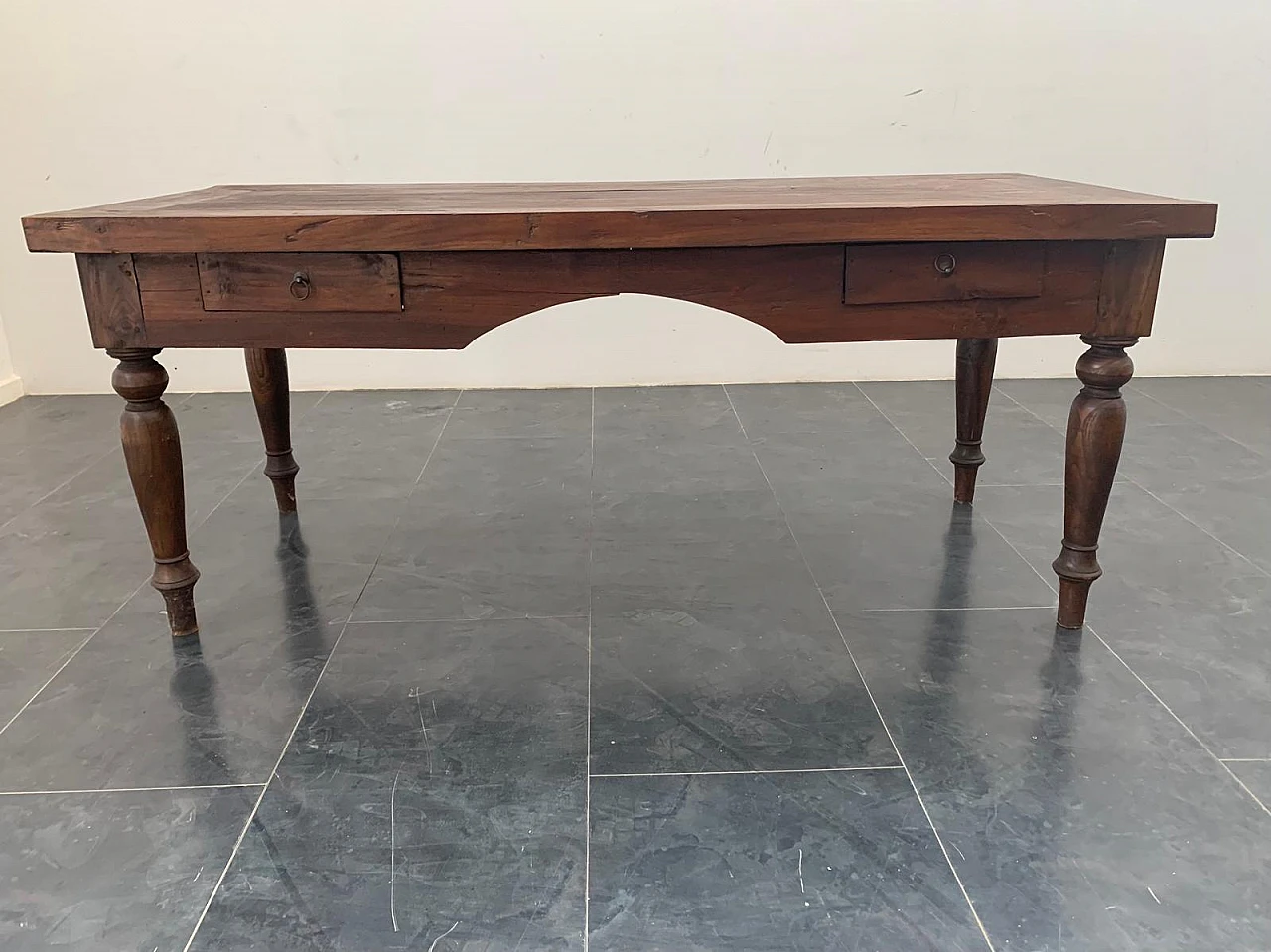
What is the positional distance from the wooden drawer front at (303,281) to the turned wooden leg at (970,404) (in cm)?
125

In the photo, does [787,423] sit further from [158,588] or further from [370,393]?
[158,588]

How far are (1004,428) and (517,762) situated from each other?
6.38ft

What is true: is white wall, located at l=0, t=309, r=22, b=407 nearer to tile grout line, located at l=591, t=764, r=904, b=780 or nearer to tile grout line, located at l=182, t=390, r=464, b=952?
tile grout line, located at l=182, t=390, r=464, b=952

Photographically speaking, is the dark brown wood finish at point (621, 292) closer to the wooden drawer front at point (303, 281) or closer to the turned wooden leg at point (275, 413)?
the wooden drawer front at point (303, 281)

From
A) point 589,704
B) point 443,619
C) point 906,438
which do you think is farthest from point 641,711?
point 906,438

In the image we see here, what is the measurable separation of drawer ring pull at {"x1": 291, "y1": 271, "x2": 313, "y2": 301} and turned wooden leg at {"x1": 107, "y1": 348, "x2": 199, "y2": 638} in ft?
0.89

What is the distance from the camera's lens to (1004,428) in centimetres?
279

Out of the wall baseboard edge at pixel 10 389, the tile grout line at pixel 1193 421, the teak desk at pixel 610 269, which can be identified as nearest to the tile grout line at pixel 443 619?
the teak desk at pixel 610 269

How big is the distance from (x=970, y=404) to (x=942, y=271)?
30.5 inches

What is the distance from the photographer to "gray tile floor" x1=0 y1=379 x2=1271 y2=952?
3.67 feet

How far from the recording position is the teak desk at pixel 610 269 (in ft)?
4.62

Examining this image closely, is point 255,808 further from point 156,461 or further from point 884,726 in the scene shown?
point 884,726

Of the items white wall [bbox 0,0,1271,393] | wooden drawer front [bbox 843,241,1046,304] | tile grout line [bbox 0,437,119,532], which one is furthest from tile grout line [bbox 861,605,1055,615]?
tile grout line [bbox 0,437,119,532]

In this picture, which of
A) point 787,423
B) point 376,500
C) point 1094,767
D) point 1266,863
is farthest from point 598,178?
point 1266,863
